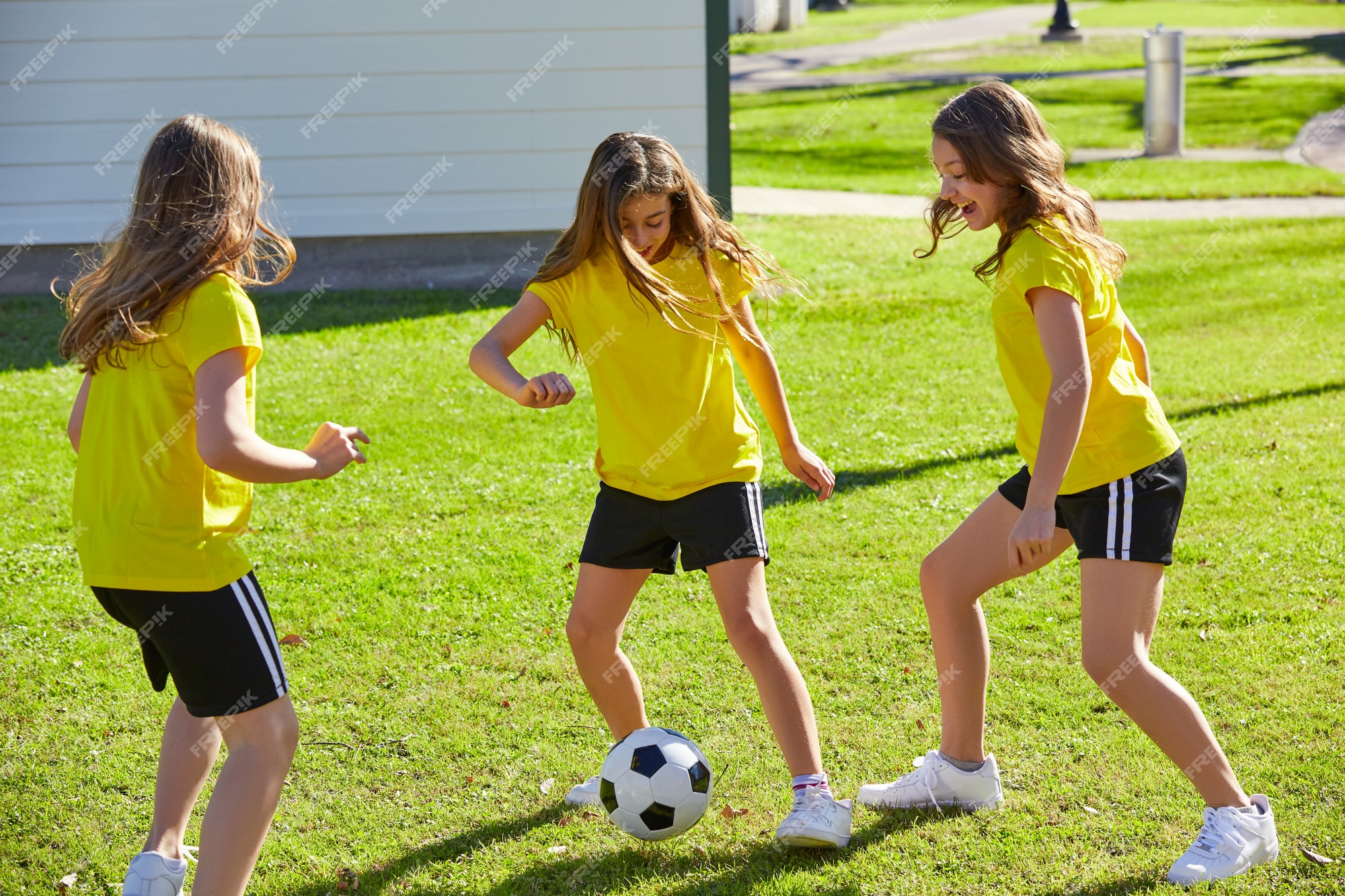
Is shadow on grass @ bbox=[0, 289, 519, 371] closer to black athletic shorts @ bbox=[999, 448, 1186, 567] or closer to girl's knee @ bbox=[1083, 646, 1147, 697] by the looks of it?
black athletic shorts @ bbox=[999, 448, 1186, 567]

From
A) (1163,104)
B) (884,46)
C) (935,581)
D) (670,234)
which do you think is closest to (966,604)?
(935,581)

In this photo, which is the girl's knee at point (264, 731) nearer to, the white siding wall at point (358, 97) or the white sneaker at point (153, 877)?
the white sneaker at point (153, 877)

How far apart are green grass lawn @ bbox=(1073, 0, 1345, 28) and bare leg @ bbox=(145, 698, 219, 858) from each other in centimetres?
3504

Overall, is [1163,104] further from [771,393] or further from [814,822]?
[814,822]

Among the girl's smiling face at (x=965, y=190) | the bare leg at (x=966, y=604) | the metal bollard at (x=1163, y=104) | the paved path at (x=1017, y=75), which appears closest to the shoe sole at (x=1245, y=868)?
the bare leg at (x=966, y=604)

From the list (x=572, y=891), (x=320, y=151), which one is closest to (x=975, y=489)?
(x=572, y=891)

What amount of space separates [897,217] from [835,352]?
5.20 meters

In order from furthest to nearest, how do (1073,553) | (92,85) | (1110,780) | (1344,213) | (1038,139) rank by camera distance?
(1344,213) < (92,85) < (1073,553) < (1110,780) < (1038,139)

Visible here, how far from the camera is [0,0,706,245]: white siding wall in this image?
1045cm

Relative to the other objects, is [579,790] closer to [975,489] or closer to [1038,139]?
[1038,139]

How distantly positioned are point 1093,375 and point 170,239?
218 cm

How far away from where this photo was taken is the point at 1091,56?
91.3 feet

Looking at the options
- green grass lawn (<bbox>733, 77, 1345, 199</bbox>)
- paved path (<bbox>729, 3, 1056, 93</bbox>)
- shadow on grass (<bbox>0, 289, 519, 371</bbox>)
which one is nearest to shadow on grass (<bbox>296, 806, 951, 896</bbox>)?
shadow on grass (<bbox>0, 289, 519, 371</bbox>)

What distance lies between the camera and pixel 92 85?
34.4ft
